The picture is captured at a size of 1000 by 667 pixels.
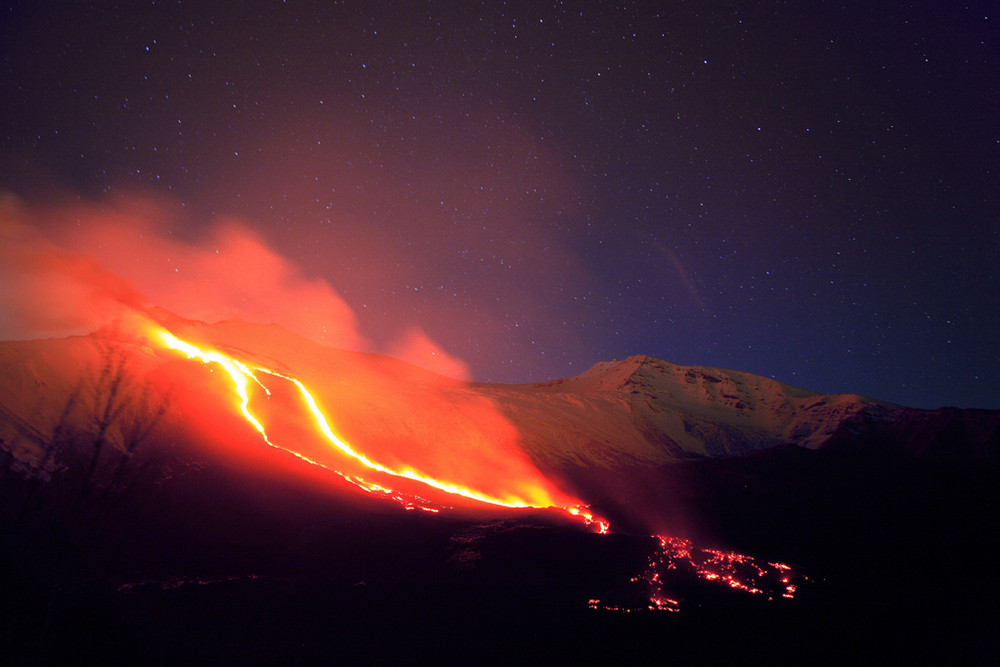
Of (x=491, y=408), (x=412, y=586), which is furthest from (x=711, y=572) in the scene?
(x=491, y=408)

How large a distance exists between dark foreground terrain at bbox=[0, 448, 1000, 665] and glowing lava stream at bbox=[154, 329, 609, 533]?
2491 millimetres

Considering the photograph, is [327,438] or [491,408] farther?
[491,408]

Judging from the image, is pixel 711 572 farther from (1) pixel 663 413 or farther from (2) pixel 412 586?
(1) pixel 663 413

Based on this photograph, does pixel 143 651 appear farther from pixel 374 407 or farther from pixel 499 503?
pixel 374 407

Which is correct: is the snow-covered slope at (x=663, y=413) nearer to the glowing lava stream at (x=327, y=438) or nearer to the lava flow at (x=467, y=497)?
the glowing lava stream at (x=327, y=438)

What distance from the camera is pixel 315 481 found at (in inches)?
1046

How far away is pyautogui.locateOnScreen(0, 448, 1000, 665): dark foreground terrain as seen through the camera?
1302 cm

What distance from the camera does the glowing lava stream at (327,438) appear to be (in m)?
28.0

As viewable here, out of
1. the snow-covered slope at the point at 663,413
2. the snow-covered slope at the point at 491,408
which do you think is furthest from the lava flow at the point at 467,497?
the snow-covered slope at the point at 663,413

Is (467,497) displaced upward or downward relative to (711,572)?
upward

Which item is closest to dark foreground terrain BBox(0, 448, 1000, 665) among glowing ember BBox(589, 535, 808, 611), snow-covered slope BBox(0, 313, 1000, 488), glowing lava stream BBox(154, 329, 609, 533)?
glowing ember BBox(589, 535, 808, 611)

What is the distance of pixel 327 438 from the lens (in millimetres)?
34312

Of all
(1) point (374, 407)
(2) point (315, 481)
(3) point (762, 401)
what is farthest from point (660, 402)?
(2) point (315, 481)

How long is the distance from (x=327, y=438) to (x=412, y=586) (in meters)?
19.7
